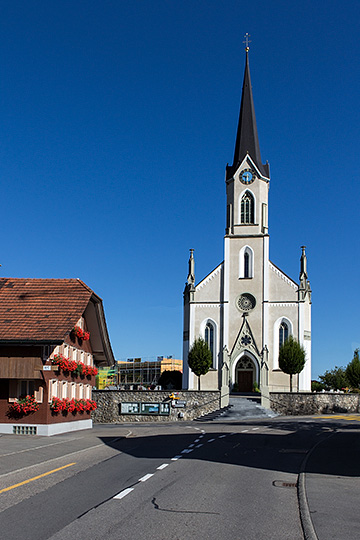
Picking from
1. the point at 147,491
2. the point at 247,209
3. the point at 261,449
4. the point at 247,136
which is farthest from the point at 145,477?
the point at 247,136

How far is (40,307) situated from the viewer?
Answer: 25.4m

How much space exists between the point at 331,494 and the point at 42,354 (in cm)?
1450

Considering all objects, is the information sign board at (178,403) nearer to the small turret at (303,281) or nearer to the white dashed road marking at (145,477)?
the small turret at (303,281)

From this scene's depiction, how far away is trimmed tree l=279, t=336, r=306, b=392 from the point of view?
182ft

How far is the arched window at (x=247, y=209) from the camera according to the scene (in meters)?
63.0

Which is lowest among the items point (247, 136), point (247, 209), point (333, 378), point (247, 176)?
point (333, 378)

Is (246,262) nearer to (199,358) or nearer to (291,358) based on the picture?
(199,358)

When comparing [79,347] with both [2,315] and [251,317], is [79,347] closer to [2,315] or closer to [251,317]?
[2,315]

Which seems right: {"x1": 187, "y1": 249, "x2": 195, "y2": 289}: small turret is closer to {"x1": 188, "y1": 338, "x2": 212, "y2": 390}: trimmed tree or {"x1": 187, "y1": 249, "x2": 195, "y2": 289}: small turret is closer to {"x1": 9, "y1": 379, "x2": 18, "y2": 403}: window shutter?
{"x1": 188, "y1": 338, "x2": 212, "y2": 390}: trimmed tree

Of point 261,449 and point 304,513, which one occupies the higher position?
Result: point 304,513

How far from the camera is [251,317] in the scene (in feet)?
197

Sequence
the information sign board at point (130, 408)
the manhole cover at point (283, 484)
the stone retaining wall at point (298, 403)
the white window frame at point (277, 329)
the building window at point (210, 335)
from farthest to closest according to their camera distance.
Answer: the building window at point (210, 335)
the white window frame at point (277, 329)
the stone retaining wall at point (298, 403)
the information sign board at point (130, 408)
the manhole cover at point (283, 484)

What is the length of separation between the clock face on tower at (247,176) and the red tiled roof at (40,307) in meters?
39.0

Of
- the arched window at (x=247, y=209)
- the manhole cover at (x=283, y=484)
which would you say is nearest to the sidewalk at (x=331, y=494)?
the manhole cover at (x=283, y=484)
